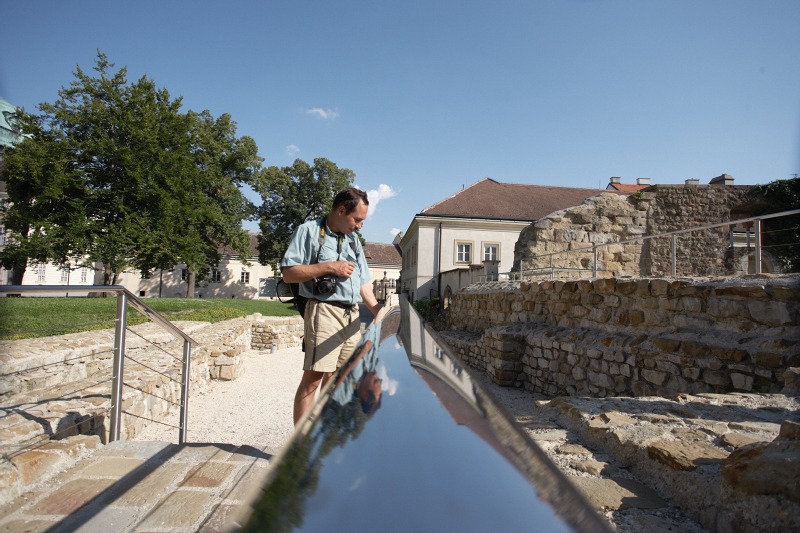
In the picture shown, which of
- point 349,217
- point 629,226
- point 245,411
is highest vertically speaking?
point 629,226

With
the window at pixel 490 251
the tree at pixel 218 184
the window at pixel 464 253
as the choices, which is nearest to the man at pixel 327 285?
the tree at pixel 218 184

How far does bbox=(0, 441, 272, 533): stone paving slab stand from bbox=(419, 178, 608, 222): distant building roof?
23.0 m

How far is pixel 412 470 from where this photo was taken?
1.66 feet

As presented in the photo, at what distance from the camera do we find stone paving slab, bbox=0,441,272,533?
205cm

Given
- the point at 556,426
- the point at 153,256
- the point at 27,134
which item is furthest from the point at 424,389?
the point at 27,134

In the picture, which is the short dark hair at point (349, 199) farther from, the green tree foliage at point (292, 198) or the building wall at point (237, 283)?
the building wall at point (237, 283)

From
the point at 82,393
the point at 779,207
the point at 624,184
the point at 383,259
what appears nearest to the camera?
the point at 82,393

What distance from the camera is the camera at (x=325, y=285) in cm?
266

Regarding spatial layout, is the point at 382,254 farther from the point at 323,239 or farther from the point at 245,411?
the point at 323,239

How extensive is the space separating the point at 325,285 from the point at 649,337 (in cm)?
464

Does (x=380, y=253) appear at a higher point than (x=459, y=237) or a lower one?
higher

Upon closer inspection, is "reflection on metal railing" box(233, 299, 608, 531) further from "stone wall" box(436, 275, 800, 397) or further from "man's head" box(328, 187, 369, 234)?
"stone wall" box(436, 275, 800, 397)

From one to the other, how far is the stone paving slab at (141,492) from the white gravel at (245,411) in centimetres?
58

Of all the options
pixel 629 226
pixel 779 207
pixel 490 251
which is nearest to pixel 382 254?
pixel 490 251
